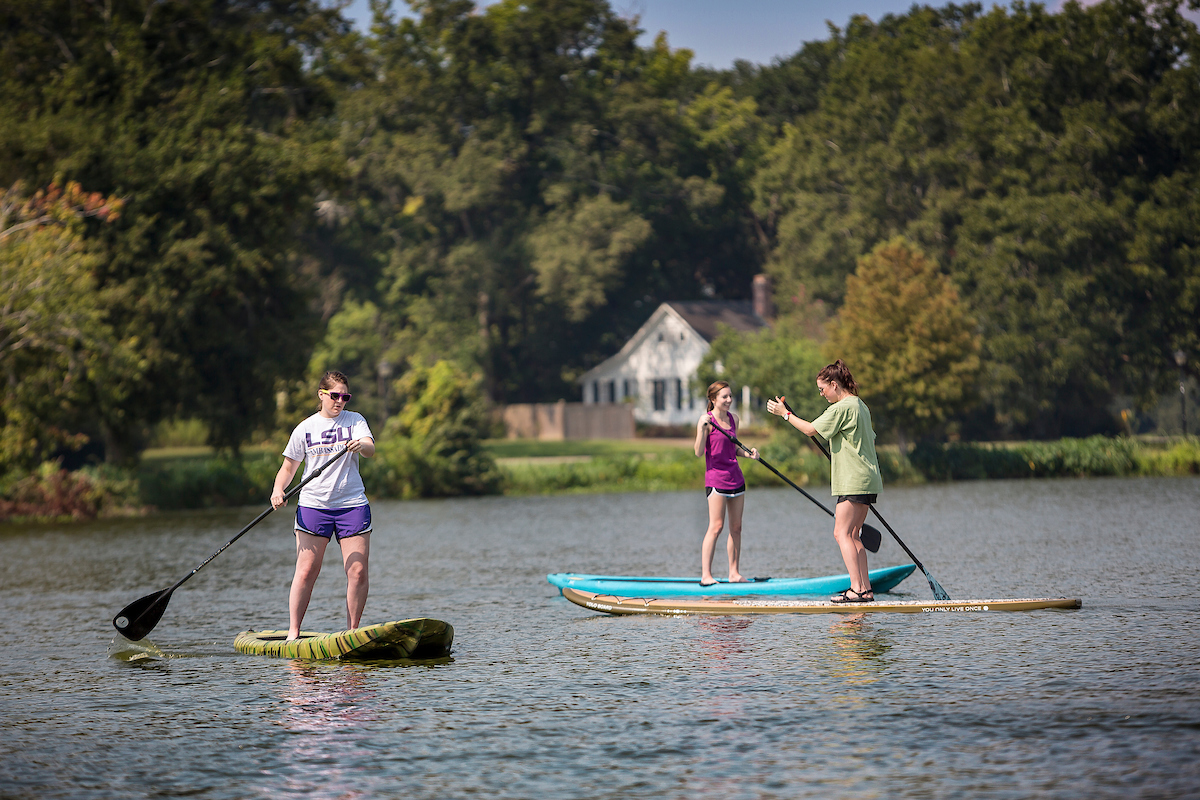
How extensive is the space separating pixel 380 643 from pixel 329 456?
4.63 ft

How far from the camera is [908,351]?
46.2 metres

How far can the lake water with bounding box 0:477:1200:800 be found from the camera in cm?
666

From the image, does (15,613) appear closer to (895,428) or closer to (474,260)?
(895,428)

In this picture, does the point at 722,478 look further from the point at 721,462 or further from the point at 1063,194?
the point at 1063,194

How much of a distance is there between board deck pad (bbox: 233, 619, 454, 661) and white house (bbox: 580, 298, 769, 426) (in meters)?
60.0

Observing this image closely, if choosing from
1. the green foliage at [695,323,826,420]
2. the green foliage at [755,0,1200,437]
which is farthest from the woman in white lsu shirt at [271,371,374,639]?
the green foliage at [755,0,1200,437]

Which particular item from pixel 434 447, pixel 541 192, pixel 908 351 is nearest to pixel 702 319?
pixel 541 192

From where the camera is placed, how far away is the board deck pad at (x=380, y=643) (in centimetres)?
1020

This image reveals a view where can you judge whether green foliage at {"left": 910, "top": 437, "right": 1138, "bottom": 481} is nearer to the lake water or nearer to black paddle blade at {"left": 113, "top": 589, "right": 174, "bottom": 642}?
the lake water

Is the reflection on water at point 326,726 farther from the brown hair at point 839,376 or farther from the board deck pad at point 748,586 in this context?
the brown hair at point 839,376

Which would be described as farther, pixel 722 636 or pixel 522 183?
pixel 522 183

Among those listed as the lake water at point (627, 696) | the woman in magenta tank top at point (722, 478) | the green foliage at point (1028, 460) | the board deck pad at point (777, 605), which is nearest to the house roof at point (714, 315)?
the green foliage at point (1028, 460)

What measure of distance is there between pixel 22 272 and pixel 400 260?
140 ft

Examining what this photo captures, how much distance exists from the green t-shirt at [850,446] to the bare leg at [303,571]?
4245 millimetres
